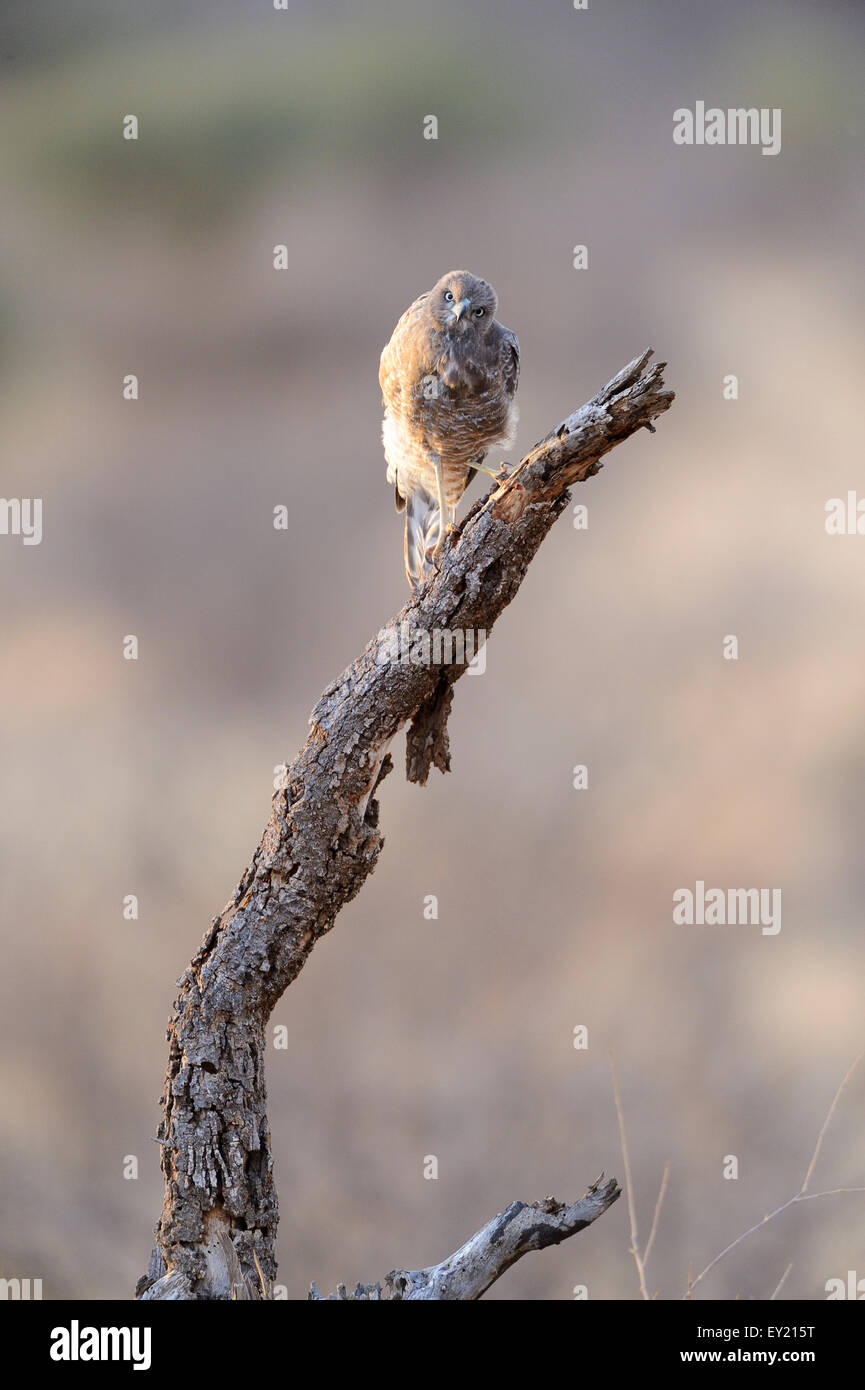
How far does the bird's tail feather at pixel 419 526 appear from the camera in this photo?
4.07 meters

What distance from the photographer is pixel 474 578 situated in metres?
2.75

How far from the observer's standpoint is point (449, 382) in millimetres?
3459

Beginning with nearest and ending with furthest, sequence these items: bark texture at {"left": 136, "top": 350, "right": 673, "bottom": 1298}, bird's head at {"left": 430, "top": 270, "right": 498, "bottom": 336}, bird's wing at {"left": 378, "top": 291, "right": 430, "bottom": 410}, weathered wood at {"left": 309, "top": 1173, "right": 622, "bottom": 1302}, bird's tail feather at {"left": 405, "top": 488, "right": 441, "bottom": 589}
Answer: weathered wood at {"left": 309, "top": 1173, "right": 622, "bottom": 1302} < bark texture at {"left": 136, "top": 350, "right": 673, "bottom": 1298} < bird's head at {"left": 430, "top": 270, "right": 498, "bottom": 336} < bird's wing at {"left": 378, "top": 291, "right": 430, "bottom": 410} < bird's tail feather at {"left": 405, "top": 488, "right": 441, "bottom": 589}

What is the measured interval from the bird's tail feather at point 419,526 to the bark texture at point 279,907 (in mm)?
1272

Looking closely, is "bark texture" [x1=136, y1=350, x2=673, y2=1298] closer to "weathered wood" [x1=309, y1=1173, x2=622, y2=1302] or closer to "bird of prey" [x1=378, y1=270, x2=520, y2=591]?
"weathered wood" [x1=309, y1=1173, x2=622, y2=1302]

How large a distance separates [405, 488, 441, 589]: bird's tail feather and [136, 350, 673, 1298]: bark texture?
127 centimetres

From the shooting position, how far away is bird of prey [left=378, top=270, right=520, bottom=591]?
11.3 feet

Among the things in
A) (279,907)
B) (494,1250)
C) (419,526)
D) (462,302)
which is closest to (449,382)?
(462,302)

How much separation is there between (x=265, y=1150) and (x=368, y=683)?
3.92 feet

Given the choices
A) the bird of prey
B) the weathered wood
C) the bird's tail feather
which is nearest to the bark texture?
the weathered wood

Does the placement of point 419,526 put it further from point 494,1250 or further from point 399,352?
point 494,1250

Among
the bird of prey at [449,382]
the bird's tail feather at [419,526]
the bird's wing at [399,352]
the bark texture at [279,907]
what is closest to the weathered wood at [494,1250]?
the bark texture at [279,907]

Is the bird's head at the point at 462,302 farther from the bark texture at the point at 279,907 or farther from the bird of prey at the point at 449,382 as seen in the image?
the bark texture at the point at 279,907
